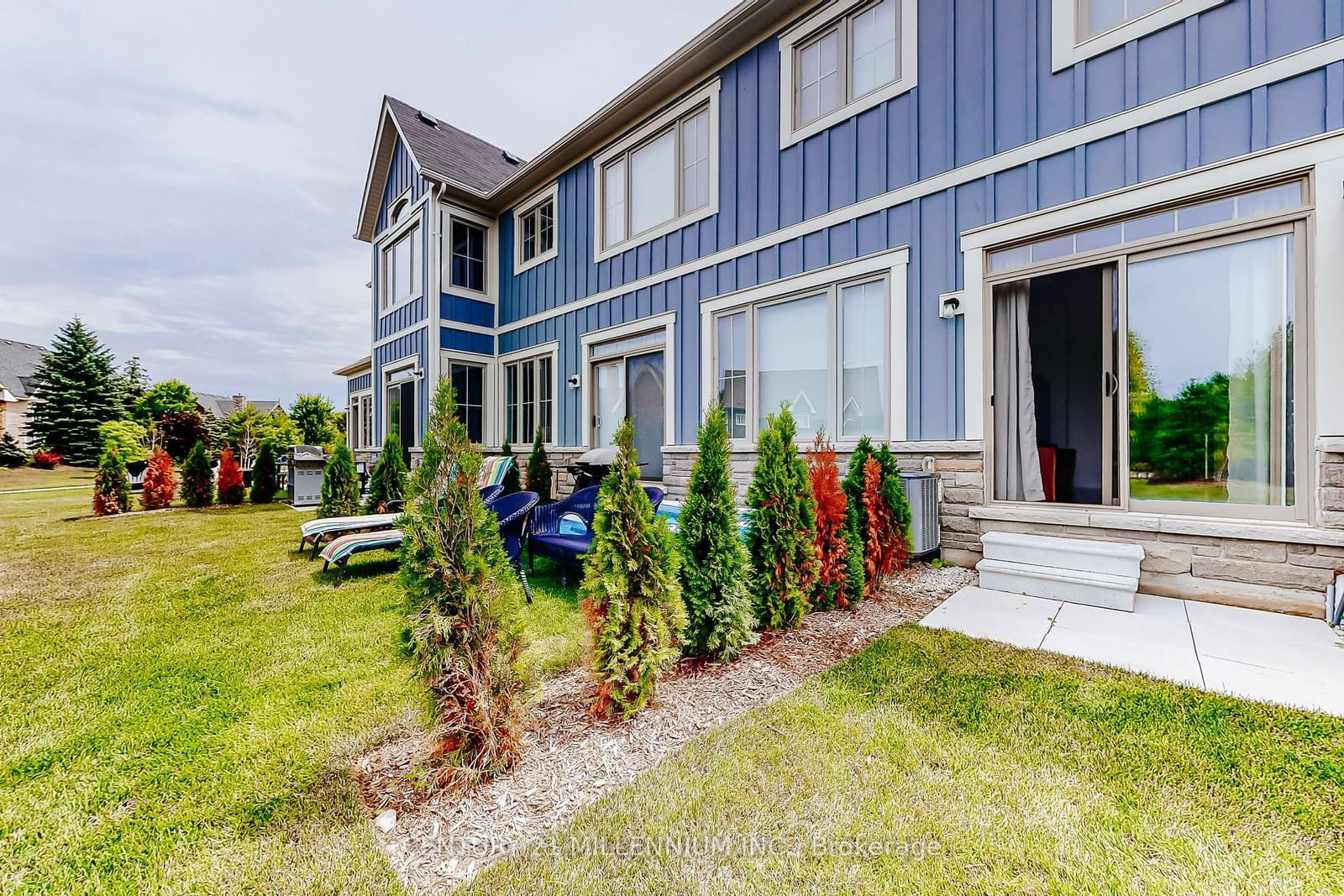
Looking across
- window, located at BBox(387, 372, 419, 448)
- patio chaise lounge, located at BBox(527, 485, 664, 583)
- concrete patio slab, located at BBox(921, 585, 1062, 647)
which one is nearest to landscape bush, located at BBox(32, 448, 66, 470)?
window, located at BBox(387, 372, 419, 448)

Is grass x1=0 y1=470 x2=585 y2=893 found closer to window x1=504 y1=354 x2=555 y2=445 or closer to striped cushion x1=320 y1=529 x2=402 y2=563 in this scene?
striped cushion x1=320 y1=529 x2=402 y2=563

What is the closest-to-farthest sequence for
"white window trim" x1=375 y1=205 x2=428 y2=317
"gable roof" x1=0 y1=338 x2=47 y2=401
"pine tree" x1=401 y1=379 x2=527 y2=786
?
"pine tree" x1=401 y1=379 x2=527 y2=786 < "white window trim" x1=375 y1=205 x2=428 y2=317 < "gable roof" x1=0 y1=338 x2=47 y2=401

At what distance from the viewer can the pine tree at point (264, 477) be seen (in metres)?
11.3

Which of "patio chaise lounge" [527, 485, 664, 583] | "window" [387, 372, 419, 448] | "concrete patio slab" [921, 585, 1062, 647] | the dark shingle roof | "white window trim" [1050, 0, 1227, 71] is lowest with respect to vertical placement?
"concrete patio slab" [921, 585, 1062, 647]

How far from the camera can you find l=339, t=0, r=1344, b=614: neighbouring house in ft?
11.6

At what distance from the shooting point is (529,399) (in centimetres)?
981

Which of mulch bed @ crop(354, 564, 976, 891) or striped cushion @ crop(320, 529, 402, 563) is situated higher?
striped cushion @ crop(320, 529, 402, 563)

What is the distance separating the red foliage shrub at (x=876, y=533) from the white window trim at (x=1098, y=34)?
358 centimetres

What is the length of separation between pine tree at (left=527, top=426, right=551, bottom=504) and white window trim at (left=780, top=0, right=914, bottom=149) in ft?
18.6

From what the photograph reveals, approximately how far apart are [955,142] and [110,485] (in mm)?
13979

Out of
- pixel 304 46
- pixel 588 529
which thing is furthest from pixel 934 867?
pixel 304 46

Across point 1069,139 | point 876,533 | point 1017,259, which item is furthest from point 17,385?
point 1069,139

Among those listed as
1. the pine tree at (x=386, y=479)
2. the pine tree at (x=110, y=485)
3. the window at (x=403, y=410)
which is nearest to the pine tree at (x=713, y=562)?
the pine tree at (x=386, y=479)

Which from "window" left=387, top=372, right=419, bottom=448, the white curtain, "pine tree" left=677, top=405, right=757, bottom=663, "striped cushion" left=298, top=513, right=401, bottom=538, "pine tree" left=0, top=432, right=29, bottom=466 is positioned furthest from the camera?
"pine tree" left=0, top=432, right=29, bottom=466
